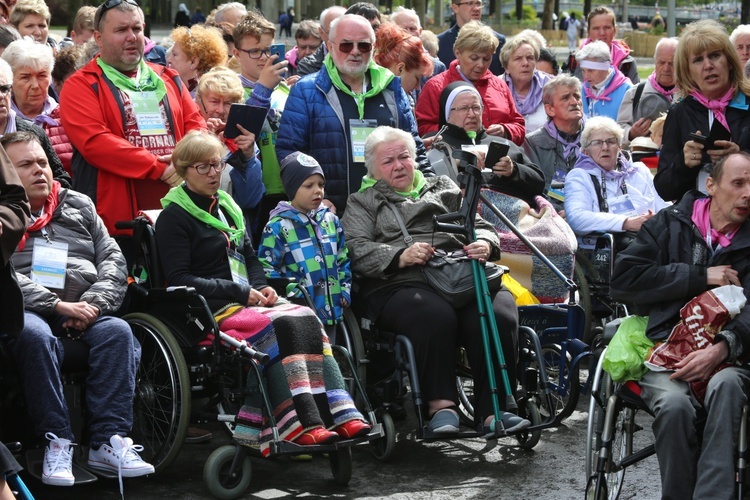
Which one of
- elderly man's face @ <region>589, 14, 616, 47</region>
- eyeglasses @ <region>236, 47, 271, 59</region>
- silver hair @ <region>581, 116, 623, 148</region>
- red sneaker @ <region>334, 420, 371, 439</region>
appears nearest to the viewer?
red sneaker @ <region>334, 420, 371, 439</region>

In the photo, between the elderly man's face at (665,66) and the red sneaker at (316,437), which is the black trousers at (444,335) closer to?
the red sneaker at (316,437)

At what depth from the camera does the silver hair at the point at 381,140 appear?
614 cm

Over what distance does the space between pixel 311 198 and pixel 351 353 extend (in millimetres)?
798

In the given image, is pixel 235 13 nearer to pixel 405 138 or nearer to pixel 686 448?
pixel 405 138

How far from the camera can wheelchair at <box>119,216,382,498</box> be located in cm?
523

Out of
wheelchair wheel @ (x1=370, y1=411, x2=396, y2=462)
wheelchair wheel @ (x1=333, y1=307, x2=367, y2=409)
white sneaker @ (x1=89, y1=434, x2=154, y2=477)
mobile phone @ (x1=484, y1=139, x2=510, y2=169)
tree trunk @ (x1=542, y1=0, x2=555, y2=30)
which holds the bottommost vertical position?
wheelchair wheel @ (x1=370, y1=411, x2=396, y2=462)

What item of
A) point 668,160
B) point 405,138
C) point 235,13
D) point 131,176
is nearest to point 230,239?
point 131,176

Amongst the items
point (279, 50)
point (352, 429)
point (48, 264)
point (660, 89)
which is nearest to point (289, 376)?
point (352, 429)

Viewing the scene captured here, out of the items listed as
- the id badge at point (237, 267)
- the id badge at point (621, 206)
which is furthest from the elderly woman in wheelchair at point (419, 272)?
the id badge at point (621, 206)

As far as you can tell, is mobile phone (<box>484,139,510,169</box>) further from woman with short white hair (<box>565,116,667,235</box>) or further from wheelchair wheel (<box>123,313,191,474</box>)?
wheelchair wheel (<box>123,313,191,474</box>)

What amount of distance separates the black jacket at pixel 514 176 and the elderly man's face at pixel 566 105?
40.0 inches

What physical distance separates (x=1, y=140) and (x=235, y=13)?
180 inches

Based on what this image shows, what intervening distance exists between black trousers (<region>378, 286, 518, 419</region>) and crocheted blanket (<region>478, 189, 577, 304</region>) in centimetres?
81

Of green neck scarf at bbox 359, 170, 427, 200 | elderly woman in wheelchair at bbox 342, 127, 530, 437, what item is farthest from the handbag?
green neck scarf at bbox 359, 170, 427, 200
